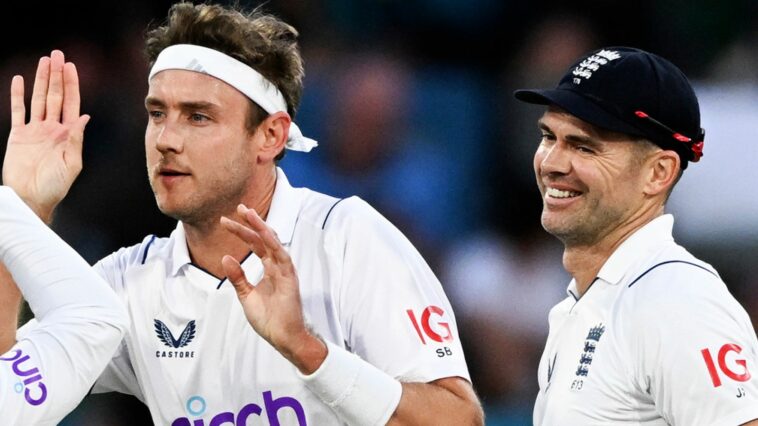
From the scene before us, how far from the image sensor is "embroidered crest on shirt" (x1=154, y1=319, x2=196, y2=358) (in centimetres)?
323

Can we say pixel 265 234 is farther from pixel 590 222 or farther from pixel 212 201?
pixel 590 222

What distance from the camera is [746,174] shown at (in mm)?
5949

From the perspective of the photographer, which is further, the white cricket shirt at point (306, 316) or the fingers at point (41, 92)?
the fingers at point (41, 92)

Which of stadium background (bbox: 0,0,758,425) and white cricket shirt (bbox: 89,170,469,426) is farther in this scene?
stadium background (bbox: 0,0,758,425)

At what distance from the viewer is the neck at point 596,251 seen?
2990 mm

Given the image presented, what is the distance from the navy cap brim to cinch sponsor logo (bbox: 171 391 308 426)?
1.01m

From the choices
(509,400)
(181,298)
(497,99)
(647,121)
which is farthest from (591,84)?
(497,99)

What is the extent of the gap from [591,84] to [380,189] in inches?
120

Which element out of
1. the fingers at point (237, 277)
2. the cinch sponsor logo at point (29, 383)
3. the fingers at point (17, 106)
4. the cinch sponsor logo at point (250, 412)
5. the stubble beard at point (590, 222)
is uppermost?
the fingers at point (17, 106)

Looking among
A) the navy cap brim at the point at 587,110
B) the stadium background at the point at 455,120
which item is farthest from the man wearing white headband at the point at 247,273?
the stadium background at the point at 455,120

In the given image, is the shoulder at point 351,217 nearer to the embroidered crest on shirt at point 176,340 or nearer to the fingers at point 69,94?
the embroidered crest on shirt at point 176,340

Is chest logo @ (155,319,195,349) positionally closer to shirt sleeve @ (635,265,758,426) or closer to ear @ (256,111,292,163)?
ear @ (256,111,292,163)

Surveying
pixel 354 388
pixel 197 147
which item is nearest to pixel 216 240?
pixel 197 147

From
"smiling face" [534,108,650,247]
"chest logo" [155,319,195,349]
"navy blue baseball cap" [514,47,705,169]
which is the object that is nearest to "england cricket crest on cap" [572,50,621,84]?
"navy blue baseball cap" [514,47,705,169]
